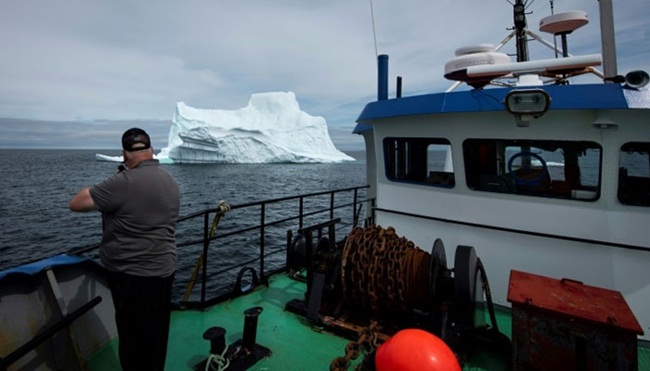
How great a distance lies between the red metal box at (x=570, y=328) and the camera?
228cm

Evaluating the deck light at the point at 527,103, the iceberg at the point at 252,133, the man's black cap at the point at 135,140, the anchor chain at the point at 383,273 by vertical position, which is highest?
the iceberg at the point at 252,133

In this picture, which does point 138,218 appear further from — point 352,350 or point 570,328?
point 570,328

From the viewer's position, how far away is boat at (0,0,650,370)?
2.52 metres

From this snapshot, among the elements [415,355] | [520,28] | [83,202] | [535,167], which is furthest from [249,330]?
[520,28]

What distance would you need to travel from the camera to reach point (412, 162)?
484 cm

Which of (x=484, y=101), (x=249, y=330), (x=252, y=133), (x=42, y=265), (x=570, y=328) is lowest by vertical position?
(x=249, y=330)

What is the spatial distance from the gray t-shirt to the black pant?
0.23ft

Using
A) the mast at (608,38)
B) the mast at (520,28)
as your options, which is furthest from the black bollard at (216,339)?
the mast at (520,28)

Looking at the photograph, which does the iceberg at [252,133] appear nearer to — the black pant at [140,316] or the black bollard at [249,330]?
the black bollard at [249,330]

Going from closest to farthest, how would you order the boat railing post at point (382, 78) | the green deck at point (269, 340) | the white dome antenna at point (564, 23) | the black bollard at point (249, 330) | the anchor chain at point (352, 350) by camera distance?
the anchor chain at point (352, 350), the green deck at point (269, 340), the black bollard at point (249, 330), the white dome antenna at point (564, 23), the boat railing post at point (382, 78)

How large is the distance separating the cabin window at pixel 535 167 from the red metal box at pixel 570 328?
4.31 feet

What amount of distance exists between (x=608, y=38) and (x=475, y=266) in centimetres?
303

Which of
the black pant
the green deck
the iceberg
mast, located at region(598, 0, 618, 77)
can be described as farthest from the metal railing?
the iceberg

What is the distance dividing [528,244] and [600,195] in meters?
0.81
